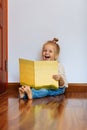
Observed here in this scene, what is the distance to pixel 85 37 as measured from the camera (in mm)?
2090

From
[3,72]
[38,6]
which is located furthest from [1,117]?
[38,6]

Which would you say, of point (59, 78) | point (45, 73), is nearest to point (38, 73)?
point (45, 73)

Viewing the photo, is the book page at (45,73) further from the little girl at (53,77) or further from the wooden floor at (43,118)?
the wooden floor at (43,118)

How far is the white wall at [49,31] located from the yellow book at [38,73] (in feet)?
0.80

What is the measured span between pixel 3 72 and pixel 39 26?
453 mm

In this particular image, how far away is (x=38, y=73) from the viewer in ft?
5.98

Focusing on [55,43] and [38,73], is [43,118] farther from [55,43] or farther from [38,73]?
[55,43]

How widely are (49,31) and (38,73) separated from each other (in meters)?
0.44

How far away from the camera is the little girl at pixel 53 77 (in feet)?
5.58

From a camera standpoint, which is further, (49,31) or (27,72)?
(49,31)

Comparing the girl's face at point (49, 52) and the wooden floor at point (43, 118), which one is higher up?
the girl's face at point (49, 52)

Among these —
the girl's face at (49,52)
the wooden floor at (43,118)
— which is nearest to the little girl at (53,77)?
the girl's face at (49,52)

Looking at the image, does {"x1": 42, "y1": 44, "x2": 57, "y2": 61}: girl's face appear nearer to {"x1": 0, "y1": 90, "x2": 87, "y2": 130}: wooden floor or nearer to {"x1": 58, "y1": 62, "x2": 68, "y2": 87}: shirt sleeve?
{"x1": 58, "y1": 62, "x2": 68, "y2": 87}: shirt sleeve

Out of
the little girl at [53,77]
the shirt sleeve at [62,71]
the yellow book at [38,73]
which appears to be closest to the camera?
the little girl at [53,77]
